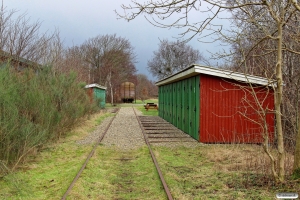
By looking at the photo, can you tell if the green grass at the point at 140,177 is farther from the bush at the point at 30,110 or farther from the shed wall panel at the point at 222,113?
the shed wall panel at the point at 222,113

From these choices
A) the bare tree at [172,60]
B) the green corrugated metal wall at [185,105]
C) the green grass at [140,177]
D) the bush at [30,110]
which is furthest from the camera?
the bare tree at [172,60]

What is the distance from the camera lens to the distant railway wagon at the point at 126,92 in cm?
5288

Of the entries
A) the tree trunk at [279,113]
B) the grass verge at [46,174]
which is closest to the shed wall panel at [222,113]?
the grass verge at [46,174]

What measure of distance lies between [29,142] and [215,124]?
6557 millimetres

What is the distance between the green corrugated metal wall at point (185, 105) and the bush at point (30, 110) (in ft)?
15.6

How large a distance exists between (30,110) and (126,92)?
4532 centimetres

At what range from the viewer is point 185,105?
13.4 meters

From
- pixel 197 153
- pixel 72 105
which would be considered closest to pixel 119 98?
pixel 72 105

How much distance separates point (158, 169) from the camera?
6.43 metres

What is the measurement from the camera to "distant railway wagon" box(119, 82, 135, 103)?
52.9 meters

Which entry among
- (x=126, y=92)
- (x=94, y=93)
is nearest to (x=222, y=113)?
(x=94, y=93)

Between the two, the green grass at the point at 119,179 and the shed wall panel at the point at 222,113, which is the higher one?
the shed wall panel at the point at 222,113

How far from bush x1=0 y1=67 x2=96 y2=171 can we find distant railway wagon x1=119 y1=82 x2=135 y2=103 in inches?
1557

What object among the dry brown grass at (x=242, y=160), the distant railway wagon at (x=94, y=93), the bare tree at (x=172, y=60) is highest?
the bare tree at (x=172, y=60)
